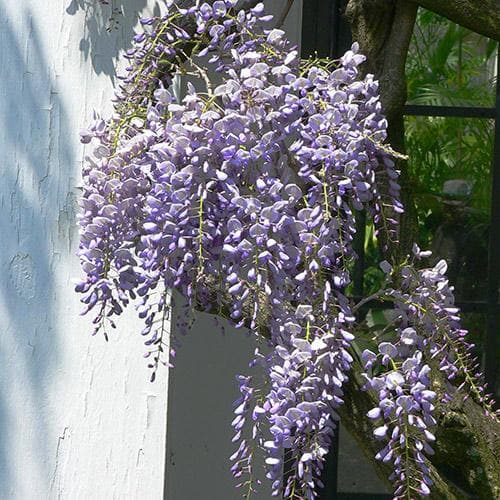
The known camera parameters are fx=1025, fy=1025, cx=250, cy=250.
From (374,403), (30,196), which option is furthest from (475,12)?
(30,196)

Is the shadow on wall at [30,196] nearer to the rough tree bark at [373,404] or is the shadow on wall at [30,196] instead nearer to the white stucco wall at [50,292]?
the white stucco wall at [50,292]

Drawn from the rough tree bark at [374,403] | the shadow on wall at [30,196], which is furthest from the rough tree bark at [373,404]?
the shadow on wall at [30,196]

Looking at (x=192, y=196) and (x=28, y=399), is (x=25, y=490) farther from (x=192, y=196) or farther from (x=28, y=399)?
(x=192, y=196)

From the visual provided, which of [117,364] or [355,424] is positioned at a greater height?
[117,364]

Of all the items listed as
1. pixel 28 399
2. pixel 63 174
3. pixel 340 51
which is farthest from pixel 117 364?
pixel 340 51

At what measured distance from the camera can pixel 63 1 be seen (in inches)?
109

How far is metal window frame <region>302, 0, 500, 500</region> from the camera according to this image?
341cm

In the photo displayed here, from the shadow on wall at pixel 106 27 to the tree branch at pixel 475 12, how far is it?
90cm

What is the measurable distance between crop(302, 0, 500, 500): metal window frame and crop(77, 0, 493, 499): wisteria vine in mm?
1340

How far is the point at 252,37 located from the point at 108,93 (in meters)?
0.82

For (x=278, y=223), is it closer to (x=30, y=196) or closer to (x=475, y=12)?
(x=475, y=12)

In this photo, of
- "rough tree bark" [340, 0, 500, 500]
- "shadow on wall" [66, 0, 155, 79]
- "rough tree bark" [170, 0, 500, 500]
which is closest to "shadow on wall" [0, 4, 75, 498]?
"shadow on wall" [66, 0, 155, 79]

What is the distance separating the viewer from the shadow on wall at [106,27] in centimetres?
274

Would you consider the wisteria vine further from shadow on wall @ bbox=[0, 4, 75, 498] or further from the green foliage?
the green foliage
